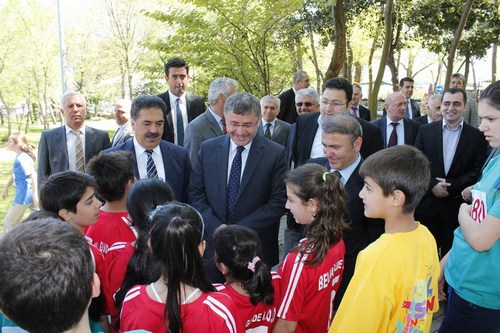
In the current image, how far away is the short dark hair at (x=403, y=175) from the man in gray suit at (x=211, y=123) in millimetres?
2769

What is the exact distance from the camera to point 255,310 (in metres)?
2.20

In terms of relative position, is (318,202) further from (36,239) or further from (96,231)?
(36,239)

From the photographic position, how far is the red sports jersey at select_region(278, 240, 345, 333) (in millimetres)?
2180

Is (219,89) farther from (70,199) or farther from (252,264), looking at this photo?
(252,264)

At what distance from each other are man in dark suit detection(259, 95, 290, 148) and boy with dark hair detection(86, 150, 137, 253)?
3398 millimetres

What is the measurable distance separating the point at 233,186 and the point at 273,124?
3008mm

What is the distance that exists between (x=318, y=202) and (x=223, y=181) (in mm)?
1010

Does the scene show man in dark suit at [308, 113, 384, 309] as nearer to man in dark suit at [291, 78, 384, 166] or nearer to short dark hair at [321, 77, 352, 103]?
man in dark suit at [291, 78, 384, 166]

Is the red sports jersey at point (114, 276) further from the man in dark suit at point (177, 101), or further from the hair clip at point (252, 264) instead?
the man in dark suit at point (177, 101)

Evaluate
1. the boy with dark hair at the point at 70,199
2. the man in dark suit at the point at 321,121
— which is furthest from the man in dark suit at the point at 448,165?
the boy with dark hair at the point at 70,199

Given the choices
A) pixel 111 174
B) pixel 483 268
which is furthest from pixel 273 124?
pixel 483 268

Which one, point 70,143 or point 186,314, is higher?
point 70,143

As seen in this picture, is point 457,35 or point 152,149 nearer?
point 152,149

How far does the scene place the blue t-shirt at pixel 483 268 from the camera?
81.5 inches
